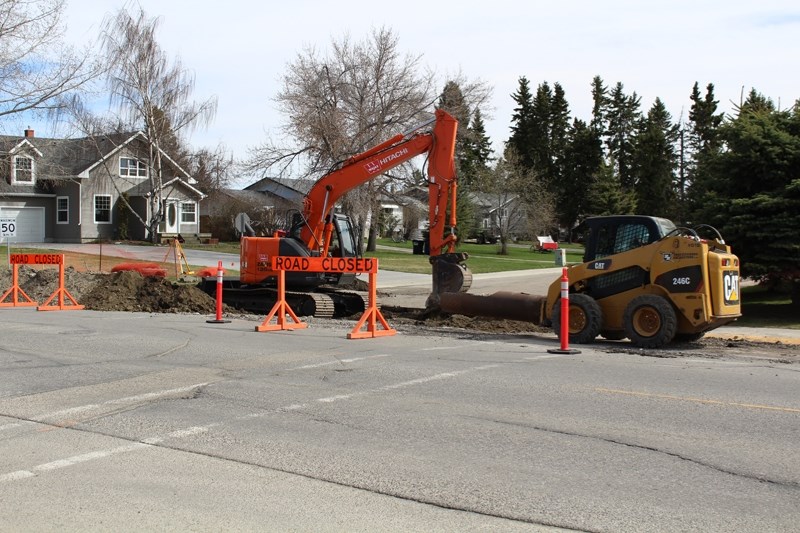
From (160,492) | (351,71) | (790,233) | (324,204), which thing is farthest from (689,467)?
(351,71)

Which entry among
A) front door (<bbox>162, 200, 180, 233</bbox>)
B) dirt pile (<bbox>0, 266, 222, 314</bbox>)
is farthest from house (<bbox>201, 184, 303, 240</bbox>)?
dirt pile (<bbox>0, 266, 222, 314</bbox>)

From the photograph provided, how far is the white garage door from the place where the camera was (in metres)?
51.0

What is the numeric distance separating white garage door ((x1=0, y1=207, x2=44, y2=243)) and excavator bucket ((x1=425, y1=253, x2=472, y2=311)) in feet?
135

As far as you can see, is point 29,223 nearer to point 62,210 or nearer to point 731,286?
point 62,210

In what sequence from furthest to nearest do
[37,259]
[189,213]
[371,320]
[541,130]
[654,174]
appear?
[541,130] → [654,174] → [189,213] → [37,259] → [371,320]

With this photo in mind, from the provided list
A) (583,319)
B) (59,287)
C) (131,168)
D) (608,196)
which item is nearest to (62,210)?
(131,168)

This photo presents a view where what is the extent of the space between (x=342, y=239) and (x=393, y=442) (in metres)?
14.2

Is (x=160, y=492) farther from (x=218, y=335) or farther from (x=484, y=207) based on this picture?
(x=484, y=207)

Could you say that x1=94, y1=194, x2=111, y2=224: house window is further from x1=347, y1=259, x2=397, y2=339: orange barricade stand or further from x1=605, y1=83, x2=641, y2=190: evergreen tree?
x1=605, y1=83, x2=641, y2=190: evergreen tree

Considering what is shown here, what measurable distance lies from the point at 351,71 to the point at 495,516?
43.3 metres

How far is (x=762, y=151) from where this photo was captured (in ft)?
72.7

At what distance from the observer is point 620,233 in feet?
47.5

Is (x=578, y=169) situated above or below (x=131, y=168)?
above

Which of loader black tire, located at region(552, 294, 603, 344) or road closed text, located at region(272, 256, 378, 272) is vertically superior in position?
road closed text, located at region(272, 256, 378, 272)
